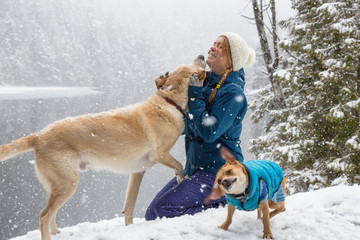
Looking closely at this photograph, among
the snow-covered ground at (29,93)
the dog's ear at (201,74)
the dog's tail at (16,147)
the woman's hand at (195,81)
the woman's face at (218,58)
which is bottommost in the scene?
the snow-covered ground at (29,93)

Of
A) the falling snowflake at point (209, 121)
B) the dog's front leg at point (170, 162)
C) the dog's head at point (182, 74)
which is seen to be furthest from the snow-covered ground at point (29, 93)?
the falling snowflake at point (209, 121)

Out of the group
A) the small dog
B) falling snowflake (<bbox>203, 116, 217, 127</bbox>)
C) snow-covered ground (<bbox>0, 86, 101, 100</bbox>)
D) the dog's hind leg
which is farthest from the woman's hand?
snow-covered ground (<bbox>0, 86, 101, 100</bbox>)

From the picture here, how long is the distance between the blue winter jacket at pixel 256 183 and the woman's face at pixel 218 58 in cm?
119

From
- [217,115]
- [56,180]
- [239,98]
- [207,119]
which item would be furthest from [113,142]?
[239,98]

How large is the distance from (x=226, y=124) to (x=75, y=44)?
133812mm

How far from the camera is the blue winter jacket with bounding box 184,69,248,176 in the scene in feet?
9.50

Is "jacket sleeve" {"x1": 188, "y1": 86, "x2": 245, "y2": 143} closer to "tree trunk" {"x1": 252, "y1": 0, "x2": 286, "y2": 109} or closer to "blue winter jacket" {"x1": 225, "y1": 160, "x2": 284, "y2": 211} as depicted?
"blue winter jacket" {"x1": 225, "y1": 160, "x2": 284, "y2": 211}

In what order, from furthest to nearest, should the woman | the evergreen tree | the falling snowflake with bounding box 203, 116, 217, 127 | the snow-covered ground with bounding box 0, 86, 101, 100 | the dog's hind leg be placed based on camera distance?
the snow-covered ground with bounding box 0, 86, 101, 100, the evergreen tree, the woman, the falling snowflake with bounding box 203, 116, 217, 127, the dog's hind leg

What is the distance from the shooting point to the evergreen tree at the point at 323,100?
6.62m

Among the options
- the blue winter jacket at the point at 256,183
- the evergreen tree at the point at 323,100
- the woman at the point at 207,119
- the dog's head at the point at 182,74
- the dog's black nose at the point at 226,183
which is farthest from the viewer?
the evergreen tree at the point at 323,100

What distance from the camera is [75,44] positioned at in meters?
125

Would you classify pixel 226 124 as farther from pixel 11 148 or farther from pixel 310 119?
pixel 310 119

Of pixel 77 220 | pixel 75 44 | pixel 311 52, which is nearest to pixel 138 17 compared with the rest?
pixel 75 44

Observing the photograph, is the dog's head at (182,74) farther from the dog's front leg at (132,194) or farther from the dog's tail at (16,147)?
the dog's tail at (16,147)
